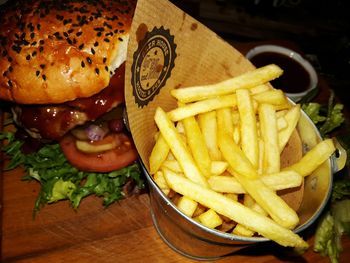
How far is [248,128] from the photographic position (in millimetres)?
1692

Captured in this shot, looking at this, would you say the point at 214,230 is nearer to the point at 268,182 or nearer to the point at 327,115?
the point at 268,182

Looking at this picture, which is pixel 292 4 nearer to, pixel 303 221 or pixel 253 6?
pixel 253 6

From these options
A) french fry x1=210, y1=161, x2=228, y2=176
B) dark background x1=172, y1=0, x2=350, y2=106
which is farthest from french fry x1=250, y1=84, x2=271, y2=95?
dark background x1=172, y1=0, x2=350, y2=106

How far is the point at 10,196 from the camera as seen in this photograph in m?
2.19

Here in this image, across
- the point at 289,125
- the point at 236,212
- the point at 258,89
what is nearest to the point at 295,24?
the point at 258,89

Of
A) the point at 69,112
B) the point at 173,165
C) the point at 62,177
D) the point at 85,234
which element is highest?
the point at 173,165

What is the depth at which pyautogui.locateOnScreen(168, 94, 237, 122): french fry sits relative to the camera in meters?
1.72

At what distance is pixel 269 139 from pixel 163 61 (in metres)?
0.67

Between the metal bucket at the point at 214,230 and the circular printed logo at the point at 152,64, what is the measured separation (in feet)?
1.30

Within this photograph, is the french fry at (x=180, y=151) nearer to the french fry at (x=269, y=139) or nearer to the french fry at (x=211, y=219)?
the french fry at (x=211, y=219)

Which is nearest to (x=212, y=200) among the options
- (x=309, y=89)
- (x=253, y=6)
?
(x=309, y=89)

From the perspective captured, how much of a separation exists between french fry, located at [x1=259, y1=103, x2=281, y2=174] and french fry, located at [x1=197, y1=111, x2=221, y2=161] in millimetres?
231

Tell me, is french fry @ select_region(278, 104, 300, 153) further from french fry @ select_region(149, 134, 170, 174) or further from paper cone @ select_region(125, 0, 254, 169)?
→ french fry @ select_region(149, 134, 170, 174)

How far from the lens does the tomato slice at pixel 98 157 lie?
2.19m
